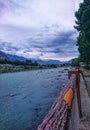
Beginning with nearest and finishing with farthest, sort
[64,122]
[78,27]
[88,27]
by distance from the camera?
[64,122]
[88,27]
[78,27]

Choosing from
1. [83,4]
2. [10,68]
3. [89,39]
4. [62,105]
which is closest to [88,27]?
[89,39]

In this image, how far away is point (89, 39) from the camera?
34.2 m

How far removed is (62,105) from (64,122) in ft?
2.35

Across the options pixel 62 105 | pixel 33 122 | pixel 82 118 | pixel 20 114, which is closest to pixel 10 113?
pixel 20 114

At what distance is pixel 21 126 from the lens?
17641 mm

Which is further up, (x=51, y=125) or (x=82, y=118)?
(x=51, y=125)

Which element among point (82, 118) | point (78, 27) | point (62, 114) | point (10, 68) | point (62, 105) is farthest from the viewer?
point (10, 68)

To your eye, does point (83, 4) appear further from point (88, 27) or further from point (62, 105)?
point (62, 105)

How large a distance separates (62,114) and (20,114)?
20.1 meters

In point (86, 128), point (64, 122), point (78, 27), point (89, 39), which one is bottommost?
point (86, 128)

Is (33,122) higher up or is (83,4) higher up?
(83,4)

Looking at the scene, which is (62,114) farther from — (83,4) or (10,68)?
(10,68)

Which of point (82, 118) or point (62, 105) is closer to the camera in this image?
point (62, 105)

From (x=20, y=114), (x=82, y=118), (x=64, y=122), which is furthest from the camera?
(x=20, y=114)
